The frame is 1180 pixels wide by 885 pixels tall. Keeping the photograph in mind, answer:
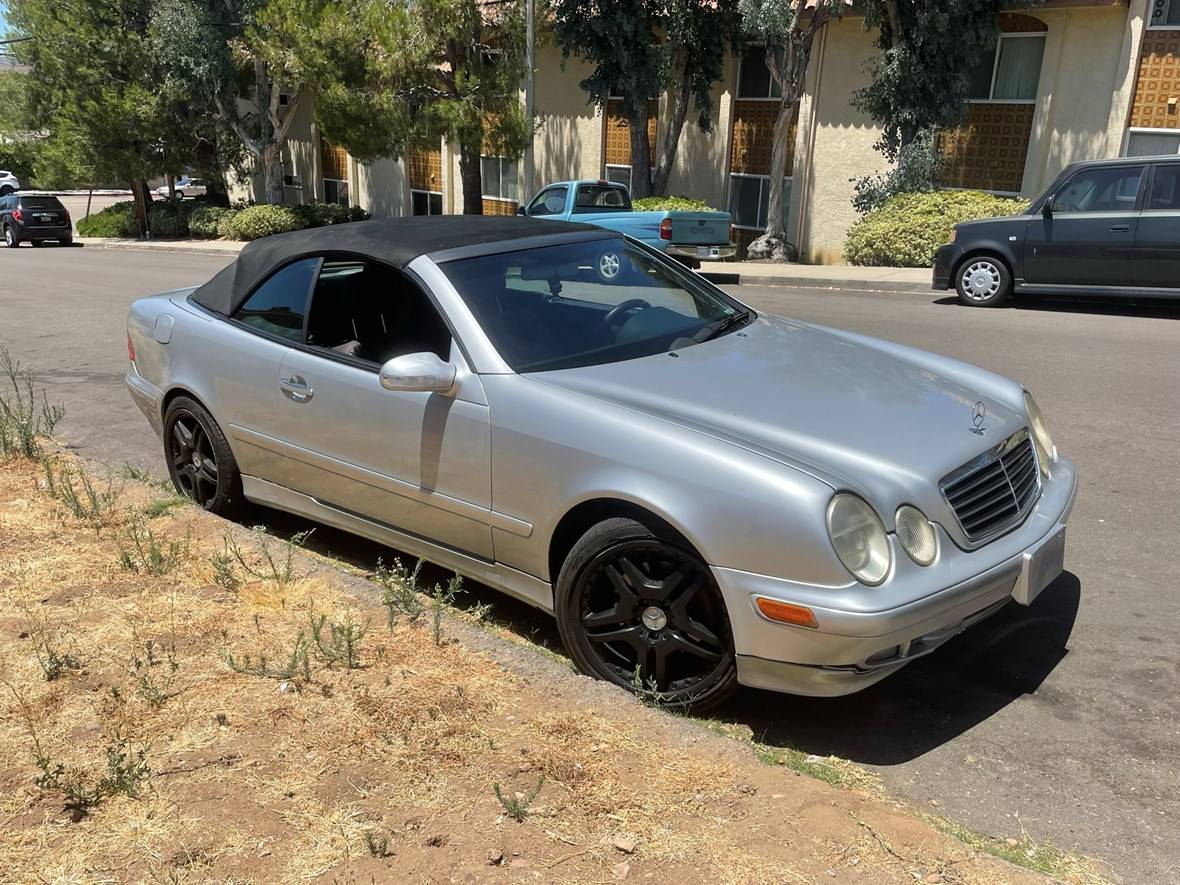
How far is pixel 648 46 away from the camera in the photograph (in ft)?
70.8

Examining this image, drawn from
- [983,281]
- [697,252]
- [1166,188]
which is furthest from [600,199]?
[1166,188]

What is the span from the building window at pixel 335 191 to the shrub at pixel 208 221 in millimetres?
5554

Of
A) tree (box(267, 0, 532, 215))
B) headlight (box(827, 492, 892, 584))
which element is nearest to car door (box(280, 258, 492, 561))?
headlight (box(827, 492, 892, 584))

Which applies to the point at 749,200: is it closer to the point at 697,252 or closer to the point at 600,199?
the point at 600,199

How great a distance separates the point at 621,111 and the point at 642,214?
7605 millimetres

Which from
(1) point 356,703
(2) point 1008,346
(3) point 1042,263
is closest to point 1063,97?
(3) point 1042,263

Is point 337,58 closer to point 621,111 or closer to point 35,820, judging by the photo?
point 621,111

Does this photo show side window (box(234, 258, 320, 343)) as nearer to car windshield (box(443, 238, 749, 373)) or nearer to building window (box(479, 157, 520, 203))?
car windshield (box(443, 238, 749, 373))

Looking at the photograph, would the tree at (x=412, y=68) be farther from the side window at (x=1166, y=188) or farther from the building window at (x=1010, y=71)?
the side window at (x=1166, y=188)

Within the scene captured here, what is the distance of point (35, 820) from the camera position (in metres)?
2.73

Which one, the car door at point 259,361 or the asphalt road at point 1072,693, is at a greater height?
the car door at point 259,361

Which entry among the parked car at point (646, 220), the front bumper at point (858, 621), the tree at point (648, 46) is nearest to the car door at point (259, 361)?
the front bumper at point (858, 621)

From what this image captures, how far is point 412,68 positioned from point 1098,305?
1697 centimetres

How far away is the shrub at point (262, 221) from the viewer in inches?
1186
